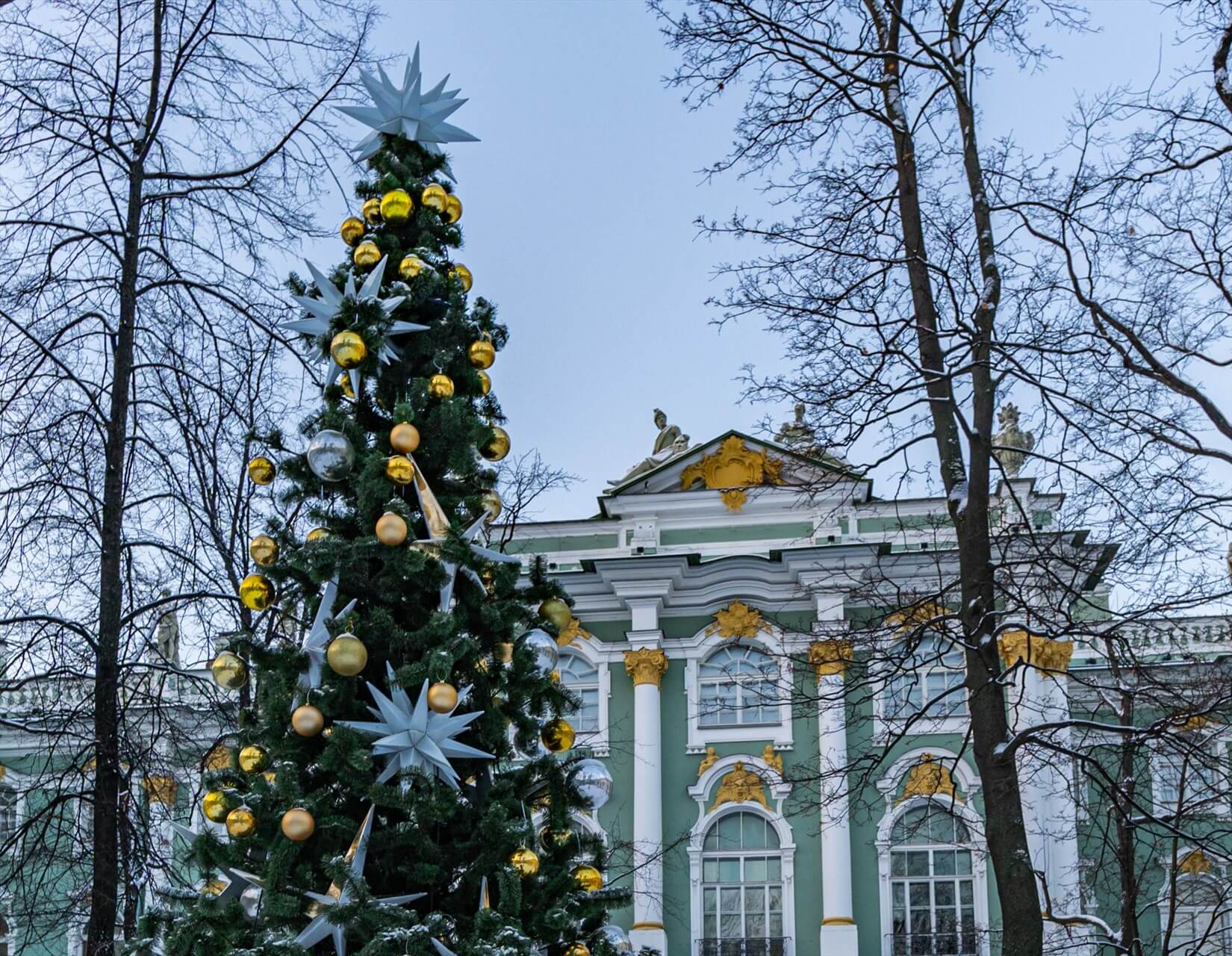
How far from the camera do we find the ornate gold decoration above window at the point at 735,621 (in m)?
22.6

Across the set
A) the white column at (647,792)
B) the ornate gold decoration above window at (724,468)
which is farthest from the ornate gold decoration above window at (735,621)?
the ornate gold decoration above window at (724,468)

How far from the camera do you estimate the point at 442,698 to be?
588 centimetres

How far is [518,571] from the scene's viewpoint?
669cm

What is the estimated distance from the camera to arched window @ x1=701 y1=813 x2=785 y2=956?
2145 cm

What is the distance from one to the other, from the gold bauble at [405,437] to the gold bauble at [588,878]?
1.87 meters

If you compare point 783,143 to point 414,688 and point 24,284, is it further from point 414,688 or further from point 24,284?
point 414,688

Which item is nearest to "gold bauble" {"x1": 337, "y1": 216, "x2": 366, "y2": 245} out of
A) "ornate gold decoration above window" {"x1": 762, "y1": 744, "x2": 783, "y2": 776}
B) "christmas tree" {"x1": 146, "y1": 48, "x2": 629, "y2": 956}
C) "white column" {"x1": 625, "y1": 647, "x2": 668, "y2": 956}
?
"christmas tree" {"x1": 146, "y1": 48, "x2": 629, "y2": 956}

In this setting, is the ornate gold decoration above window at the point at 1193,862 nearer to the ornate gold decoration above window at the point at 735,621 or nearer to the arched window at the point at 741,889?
the arched window at the point at 741,889

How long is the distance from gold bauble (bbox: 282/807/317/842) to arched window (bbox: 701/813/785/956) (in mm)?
16611

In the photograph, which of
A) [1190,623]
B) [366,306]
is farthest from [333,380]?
[1190,623]

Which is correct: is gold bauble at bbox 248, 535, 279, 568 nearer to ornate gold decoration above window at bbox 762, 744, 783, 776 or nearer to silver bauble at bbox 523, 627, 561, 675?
silver bauble at bbox 523, 627, 561, 675

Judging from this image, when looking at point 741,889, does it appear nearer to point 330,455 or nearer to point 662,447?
point 662,447

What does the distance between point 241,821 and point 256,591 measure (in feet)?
3.23

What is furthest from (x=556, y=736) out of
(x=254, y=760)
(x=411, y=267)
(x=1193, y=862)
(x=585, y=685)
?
(x=585, y=685)
